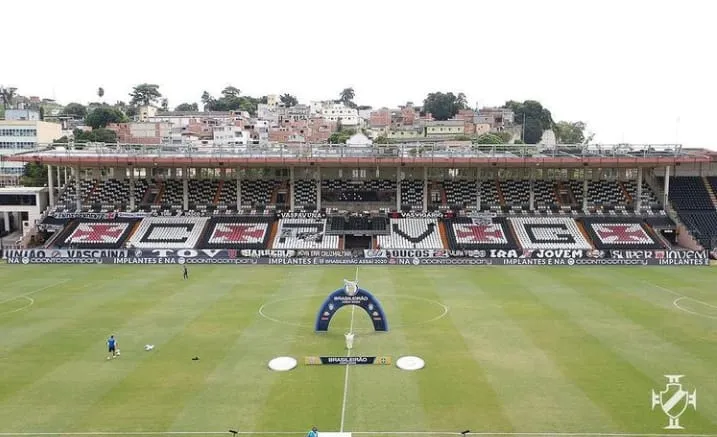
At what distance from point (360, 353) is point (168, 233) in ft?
123

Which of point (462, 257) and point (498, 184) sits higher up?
A: point (498, 184)

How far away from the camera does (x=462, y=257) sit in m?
51.5

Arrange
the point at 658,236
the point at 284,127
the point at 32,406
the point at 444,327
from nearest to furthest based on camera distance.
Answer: the point at 32,406 < the point at 444,327 < the point at 658,236 < the point at 284,127

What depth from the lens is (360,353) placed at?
24.6m

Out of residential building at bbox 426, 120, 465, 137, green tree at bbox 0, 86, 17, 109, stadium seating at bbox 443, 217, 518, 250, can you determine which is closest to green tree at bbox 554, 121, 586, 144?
residential building at bbox 426, 120, 465, 137

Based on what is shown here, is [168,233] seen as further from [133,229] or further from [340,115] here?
[340,115]

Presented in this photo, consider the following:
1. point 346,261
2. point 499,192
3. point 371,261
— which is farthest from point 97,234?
point 499,192

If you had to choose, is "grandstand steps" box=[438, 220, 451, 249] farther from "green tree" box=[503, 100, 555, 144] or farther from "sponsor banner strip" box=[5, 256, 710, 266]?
"green tree" box=[503, 100, 555, 144]

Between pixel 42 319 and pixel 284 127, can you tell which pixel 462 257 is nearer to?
pixel 42 319

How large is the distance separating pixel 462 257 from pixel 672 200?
26.1m

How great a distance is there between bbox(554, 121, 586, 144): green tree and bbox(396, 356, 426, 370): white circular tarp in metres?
136

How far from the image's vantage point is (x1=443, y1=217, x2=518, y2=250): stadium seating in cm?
5416

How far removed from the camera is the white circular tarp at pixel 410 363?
74.4 feet

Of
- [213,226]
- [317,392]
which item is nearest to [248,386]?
[317,392]
